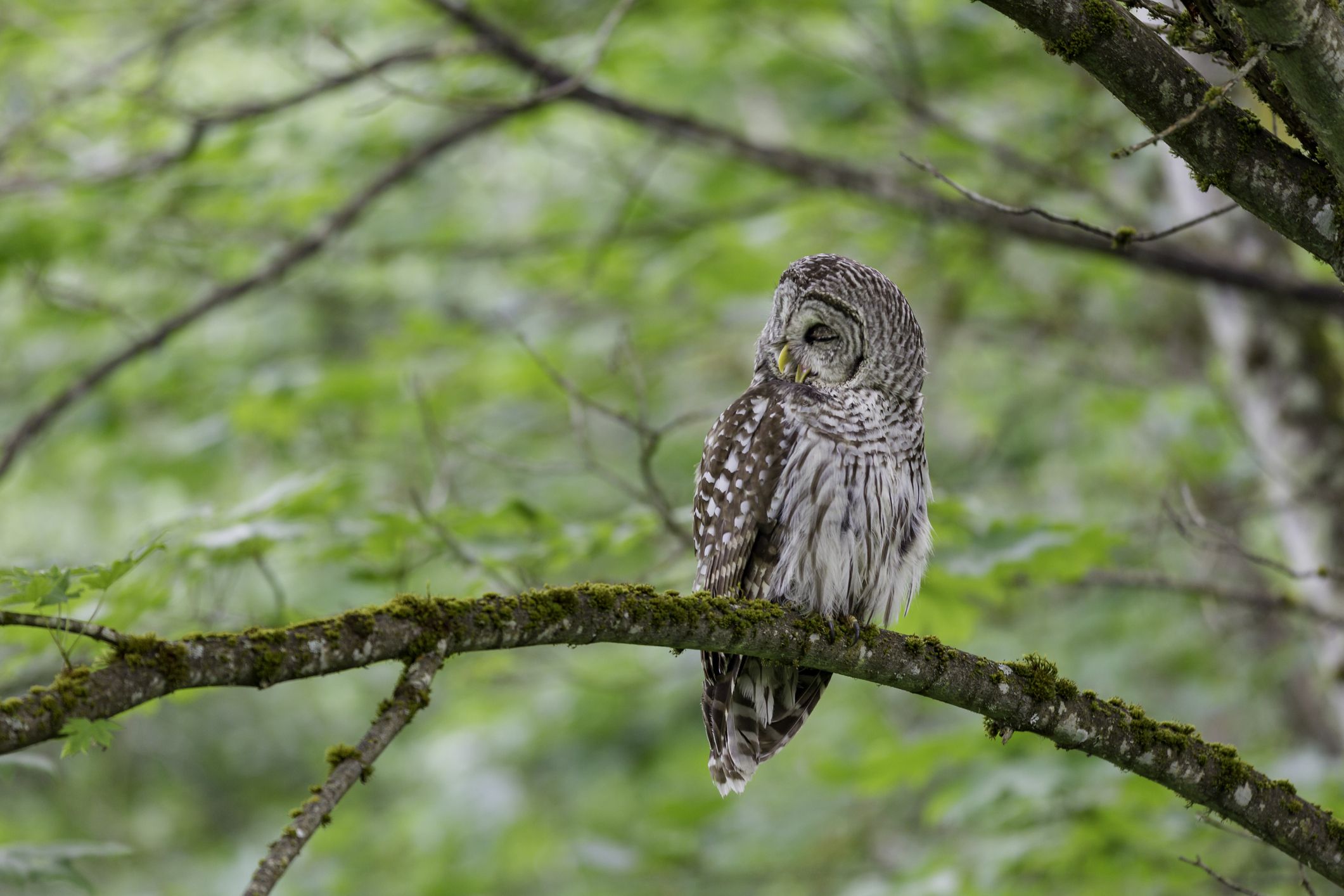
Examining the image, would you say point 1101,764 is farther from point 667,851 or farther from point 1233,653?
point 1233,653

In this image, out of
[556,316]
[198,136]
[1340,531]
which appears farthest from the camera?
[556,316]

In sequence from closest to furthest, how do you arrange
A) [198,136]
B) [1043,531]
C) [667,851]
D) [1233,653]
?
1. [1043,531]
2. [198,136]
3. [667,851]
4. [1233,653]

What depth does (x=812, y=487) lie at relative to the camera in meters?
3.60

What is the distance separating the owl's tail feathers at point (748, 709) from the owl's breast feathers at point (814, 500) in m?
0.24

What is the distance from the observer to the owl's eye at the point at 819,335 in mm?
3760

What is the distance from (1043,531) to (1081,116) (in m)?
3.71

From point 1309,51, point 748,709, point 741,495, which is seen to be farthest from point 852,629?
point 1309,51

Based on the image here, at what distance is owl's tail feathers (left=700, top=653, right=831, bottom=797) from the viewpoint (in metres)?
3.71

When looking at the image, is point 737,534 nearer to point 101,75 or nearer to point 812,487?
Answer: point 812,487

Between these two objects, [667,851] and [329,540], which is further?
[667,851]

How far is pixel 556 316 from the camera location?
827cm

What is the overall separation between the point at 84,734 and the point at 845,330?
2.64 metres

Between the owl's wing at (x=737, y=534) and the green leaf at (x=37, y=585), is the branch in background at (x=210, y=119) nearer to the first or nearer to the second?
the owl's wing at (x=737, y=534)

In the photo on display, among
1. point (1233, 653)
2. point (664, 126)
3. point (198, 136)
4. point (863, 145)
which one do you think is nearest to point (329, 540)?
point (198, 136)
